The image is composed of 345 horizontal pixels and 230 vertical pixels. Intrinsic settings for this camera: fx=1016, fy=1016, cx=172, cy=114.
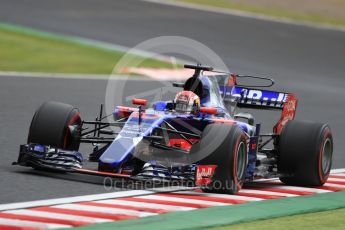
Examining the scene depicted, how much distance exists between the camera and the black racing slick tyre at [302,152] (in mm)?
11617

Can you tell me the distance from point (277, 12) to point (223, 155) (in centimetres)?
2385

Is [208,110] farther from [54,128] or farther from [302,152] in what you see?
[54,128]

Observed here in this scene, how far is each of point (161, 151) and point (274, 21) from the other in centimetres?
2137

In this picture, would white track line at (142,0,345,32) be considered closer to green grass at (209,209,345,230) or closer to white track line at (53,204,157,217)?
green grass at (209,209,345,230)

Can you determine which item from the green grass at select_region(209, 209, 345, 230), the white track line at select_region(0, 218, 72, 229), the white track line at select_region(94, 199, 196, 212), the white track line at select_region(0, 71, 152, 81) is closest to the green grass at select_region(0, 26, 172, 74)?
the white track line at select_region(0, 71, 152, 81)

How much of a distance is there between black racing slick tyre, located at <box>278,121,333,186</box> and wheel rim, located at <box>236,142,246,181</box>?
0.77m

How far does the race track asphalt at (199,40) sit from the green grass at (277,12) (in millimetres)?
1590

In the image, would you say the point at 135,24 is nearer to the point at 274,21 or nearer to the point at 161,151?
the point at 274,21

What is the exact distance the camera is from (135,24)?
29.7 metres

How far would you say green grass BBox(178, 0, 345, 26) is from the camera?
108ft

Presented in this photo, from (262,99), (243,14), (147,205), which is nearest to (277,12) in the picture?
(243,14)

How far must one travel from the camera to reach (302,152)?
11.6 meters

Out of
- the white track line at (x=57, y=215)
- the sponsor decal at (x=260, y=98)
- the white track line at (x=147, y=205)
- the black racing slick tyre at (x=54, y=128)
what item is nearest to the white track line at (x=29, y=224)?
the white track line at (x=57, y=215)

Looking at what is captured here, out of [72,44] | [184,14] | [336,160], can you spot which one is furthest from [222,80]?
[184,14]
